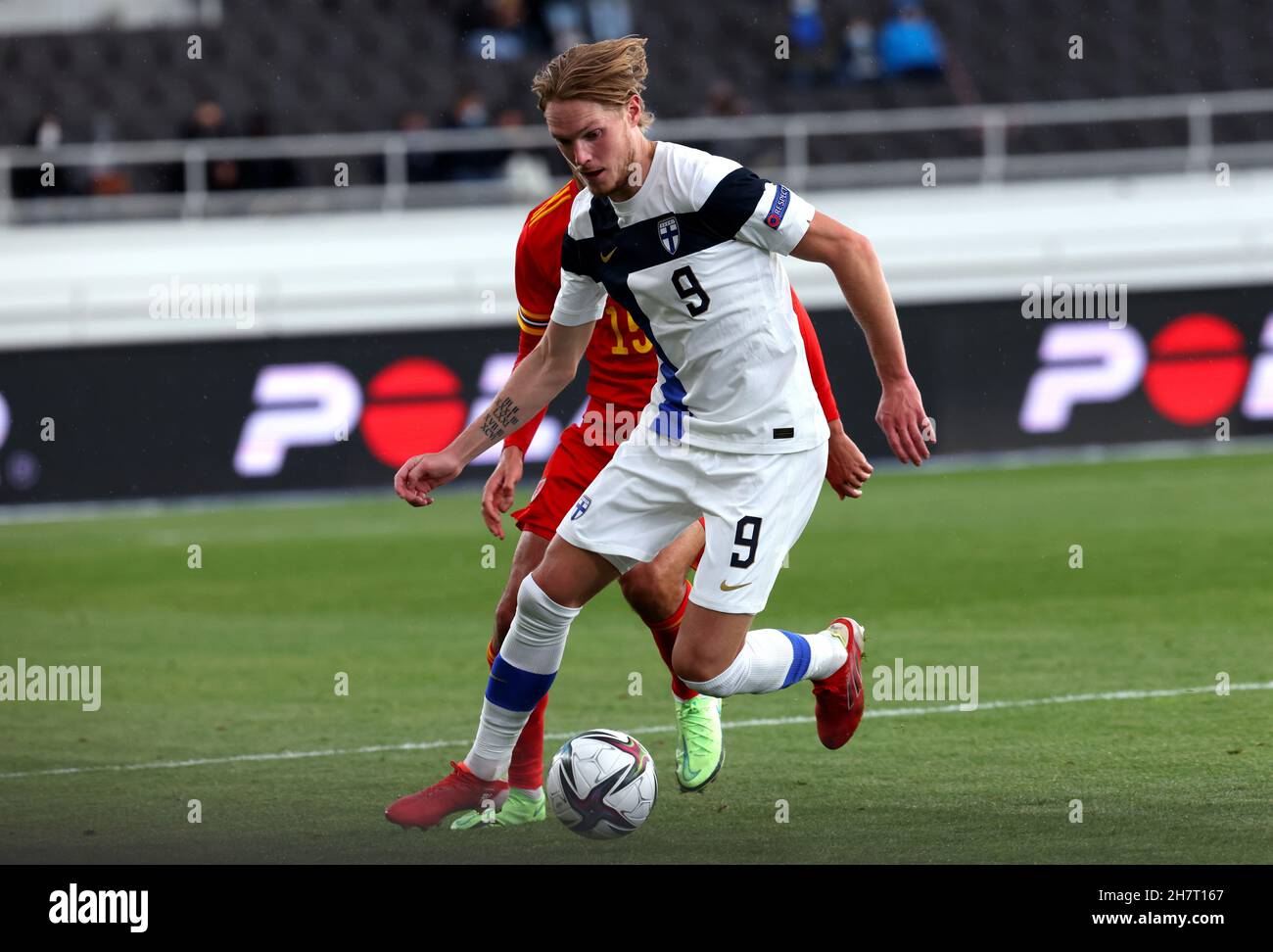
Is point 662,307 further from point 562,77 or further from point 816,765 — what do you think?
point 816,765

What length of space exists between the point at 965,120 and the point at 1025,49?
2.76 m

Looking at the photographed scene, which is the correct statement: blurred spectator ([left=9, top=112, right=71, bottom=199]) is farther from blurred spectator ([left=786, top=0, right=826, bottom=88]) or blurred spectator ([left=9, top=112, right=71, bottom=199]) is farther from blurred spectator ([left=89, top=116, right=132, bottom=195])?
blurred spectator ([left=786, top=0, right=826, bottom=88])

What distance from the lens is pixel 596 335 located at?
6.16 meters

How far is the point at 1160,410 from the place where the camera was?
15.5m

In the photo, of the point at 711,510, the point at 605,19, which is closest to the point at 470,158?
the point at 605,19

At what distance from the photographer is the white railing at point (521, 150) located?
17812mm

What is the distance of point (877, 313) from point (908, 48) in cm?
1532

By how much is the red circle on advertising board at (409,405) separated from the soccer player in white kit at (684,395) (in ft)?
30.3

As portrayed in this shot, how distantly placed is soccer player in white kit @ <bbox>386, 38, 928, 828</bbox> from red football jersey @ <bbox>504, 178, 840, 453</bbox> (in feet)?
0.98

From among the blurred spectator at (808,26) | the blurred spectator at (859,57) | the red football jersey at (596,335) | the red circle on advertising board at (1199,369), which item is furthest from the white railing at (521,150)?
the red football jersey at (596,335)

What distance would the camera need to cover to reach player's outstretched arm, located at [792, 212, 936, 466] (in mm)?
5082

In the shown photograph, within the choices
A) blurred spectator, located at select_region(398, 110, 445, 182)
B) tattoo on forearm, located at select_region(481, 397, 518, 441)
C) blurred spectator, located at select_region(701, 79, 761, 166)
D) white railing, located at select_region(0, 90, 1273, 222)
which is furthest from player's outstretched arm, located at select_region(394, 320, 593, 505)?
blurred spectator, located at select_region(398, 110, 445, 182)

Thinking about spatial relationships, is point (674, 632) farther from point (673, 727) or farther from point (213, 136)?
point (213, 136)
